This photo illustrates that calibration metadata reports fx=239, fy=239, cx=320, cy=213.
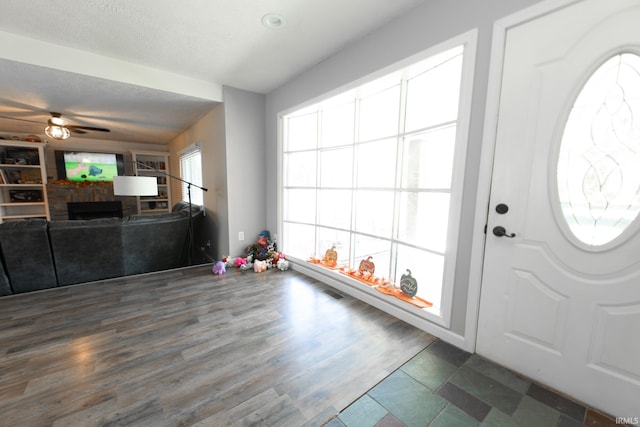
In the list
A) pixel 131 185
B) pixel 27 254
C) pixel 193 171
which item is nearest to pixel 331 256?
pixel 131 185

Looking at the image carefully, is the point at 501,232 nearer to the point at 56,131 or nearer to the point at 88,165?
the point at 56,131

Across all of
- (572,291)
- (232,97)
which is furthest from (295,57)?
(572,291)

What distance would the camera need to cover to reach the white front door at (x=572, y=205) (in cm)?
111

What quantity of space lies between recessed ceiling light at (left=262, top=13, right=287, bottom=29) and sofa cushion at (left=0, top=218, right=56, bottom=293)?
111 inches

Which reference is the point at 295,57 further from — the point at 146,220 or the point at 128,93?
the point at 146,220

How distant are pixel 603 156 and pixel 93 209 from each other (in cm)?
796

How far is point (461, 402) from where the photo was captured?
1.26 meters

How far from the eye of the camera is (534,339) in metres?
1.40

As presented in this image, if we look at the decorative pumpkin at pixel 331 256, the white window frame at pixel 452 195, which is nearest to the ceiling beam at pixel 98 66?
the white window frame at pixel 452 195

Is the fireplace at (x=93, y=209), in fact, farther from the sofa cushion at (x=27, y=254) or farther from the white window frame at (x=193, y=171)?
the sofa cushion at (x=27, y=254)

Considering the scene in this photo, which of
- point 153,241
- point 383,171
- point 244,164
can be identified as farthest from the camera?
point 244,164

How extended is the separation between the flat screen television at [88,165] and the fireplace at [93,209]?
0.60 meters

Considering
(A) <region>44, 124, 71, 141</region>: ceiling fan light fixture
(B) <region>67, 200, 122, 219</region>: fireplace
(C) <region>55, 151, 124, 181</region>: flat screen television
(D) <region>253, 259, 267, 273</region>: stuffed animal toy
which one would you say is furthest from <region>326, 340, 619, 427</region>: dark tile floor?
Result: (C) <region>55, 151, 124, 181</region>: flat screen television

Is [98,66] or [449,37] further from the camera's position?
[98,66]
